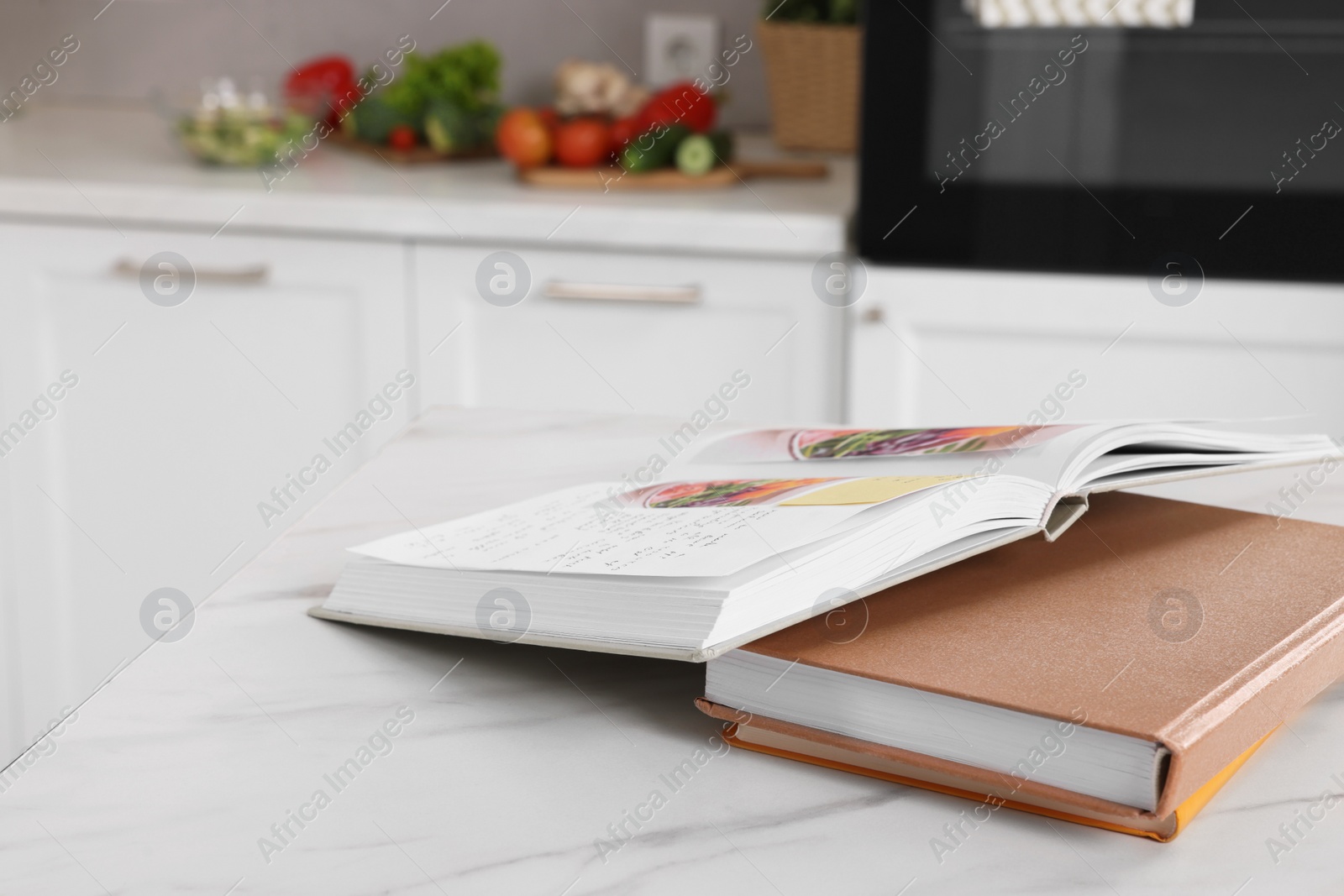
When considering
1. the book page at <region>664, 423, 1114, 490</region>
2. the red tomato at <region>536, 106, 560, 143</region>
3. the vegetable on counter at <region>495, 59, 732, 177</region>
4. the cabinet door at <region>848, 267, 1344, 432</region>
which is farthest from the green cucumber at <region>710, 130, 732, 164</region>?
the book page at <region>664, 423, 1114, 490</region>

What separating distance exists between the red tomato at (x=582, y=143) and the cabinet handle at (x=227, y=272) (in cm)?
40

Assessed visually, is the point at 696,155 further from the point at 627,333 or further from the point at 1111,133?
the point at 1111,133

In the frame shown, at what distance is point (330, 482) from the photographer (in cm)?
168

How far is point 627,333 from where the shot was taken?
5.16 feet

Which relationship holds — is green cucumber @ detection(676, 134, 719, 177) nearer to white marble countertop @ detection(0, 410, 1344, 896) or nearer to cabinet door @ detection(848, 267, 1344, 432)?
cabinet door @ detection(848, 267, 1344, 432)

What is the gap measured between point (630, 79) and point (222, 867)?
1.84 m

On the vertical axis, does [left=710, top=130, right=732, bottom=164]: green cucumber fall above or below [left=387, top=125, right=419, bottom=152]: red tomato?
below

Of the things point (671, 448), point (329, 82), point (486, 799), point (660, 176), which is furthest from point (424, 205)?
point (486, 799)

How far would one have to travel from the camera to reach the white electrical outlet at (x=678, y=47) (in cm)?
205

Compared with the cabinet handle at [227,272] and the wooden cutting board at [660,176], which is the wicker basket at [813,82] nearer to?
the wooden cutting board at [660,176]

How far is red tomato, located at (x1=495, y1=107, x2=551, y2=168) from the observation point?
1.68 meters

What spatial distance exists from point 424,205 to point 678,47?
26.9 inches

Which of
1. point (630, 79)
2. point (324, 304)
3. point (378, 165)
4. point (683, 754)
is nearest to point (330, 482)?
point (324, 304)

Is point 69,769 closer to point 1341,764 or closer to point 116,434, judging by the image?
point 1341,764
